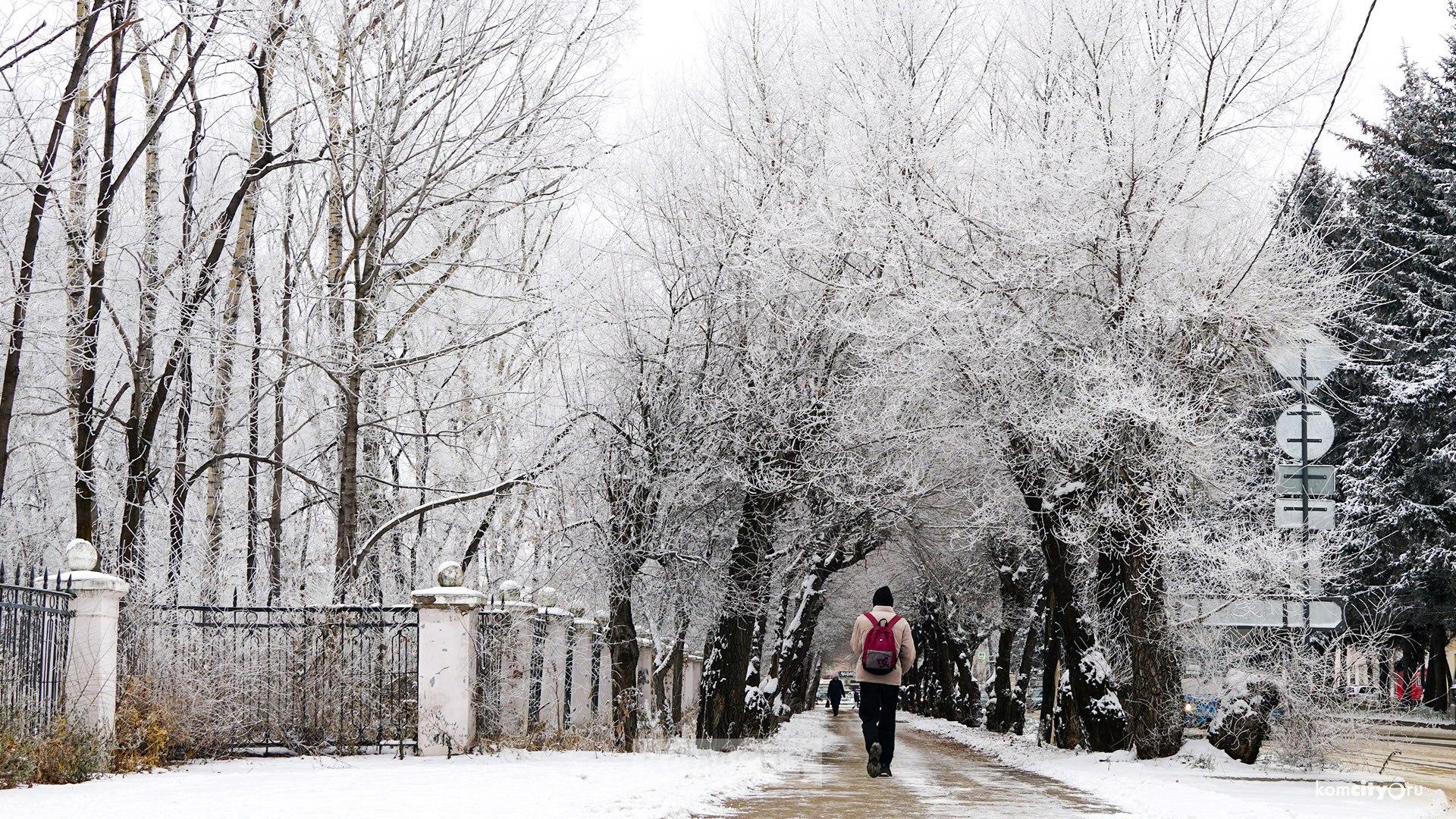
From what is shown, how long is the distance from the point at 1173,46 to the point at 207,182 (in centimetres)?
1764

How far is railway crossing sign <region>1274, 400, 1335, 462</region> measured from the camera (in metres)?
15.3

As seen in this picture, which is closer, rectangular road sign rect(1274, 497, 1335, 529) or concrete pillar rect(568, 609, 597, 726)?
rectangular road sign rect(1274, 497, 1335, 529)

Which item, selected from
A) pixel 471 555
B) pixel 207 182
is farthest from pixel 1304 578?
pixel 207 182

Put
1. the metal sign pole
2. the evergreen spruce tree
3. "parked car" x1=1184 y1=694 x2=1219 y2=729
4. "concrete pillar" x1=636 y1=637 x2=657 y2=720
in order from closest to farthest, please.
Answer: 1. the metal sign pole
2. "parked car" x1=1184 y1=694 x2=1219 y2=729
3. "concrete pillar" x1=636 y1=637 x2=657 y2=720
4. the evergreen spruce tree

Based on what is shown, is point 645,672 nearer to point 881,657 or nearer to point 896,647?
point 896,647

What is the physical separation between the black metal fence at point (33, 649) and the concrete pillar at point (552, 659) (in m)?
7.47

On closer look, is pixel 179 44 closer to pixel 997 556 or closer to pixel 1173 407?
pixel 1173 407

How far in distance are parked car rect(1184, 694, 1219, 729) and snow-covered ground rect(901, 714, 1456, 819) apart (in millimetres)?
664

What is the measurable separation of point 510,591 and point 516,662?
90 cm

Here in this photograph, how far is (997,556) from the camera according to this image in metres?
30.9

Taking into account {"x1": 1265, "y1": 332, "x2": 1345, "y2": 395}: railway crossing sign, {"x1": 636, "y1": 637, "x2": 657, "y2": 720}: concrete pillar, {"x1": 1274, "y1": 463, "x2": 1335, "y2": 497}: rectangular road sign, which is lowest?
{"x1": 636, "y1": 637, "x2": 657, "y2": 720}: concrete pillar

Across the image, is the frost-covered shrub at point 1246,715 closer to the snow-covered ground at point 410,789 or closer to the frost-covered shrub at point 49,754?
the snow-covered ground at point 410,789

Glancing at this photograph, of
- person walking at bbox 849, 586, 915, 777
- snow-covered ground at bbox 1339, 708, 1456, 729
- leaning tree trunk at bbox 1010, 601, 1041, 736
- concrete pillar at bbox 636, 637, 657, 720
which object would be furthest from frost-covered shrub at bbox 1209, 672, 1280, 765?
leaning tree trunk at bbox 1010, 601, 1041, 736

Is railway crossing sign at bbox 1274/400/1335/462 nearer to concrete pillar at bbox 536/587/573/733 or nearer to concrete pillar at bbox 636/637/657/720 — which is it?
concrete pillar at bbox 536/587/573/733
